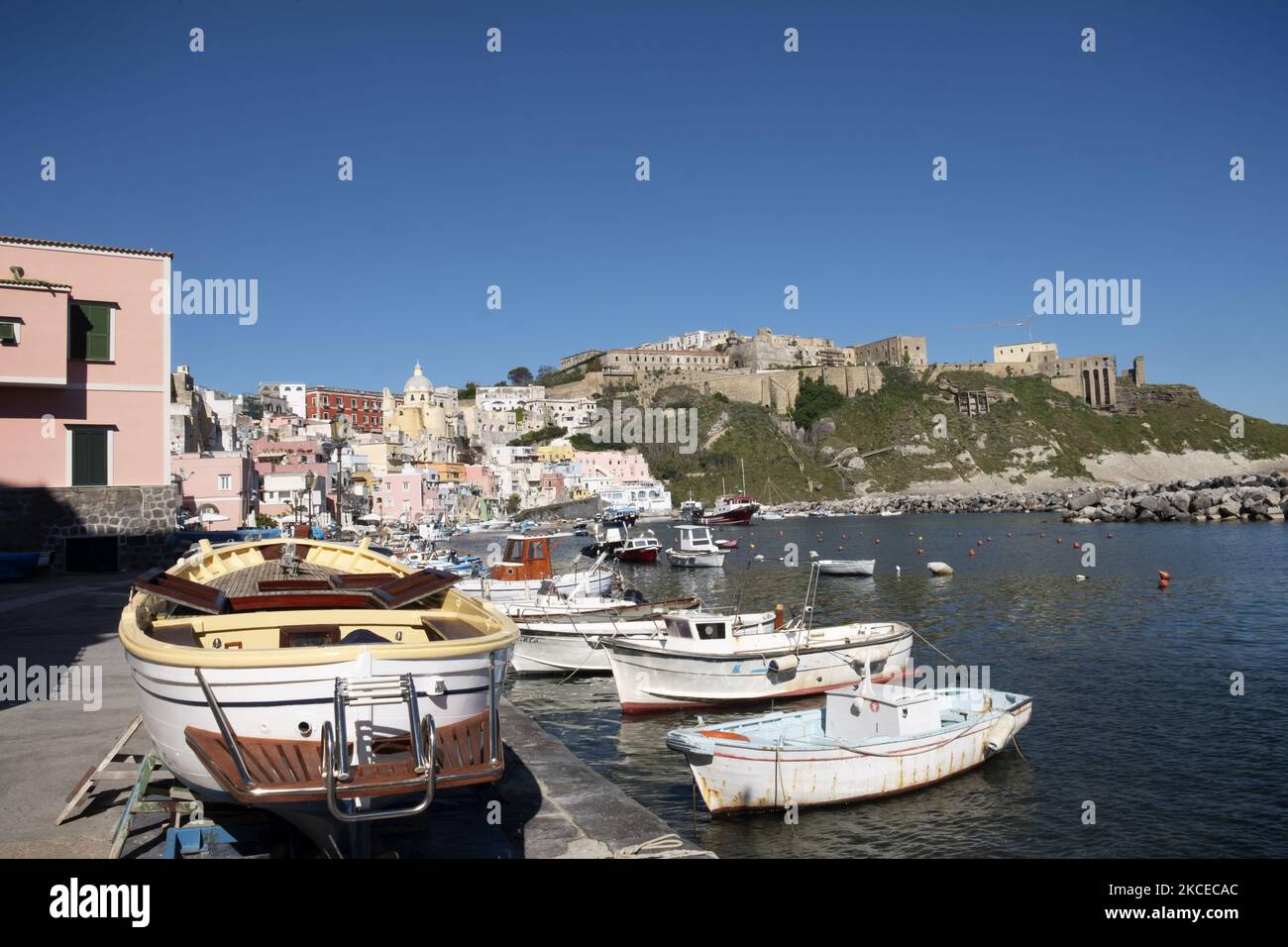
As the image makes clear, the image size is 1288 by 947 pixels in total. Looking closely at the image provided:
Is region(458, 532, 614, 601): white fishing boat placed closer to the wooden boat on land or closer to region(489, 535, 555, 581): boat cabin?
region(489, 535, 555, 581): boat cabin

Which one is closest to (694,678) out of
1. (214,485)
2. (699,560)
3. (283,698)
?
(283,698)

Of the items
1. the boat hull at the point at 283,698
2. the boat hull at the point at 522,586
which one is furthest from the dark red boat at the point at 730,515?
the boat hull at the point at 283,698

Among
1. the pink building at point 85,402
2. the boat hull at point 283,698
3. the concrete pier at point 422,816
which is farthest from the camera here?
the pink building at point 85,402

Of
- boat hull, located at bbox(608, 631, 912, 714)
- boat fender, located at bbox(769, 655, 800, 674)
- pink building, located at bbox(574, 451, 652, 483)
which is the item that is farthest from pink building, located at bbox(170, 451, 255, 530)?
pink building, located at bbox(574, 451, 652, 483)

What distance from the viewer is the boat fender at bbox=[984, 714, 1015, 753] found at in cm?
1364

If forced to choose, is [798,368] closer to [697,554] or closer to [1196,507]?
[1196,507]

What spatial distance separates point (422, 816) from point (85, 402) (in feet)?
74.3

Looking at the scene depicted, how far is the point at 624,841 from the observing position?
299 inches

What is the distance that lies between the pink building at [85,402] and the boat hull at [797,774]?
66.2ft

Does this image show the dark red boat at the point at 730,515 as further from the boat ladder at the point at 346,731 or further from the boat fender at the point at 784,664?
the boat ladder at the point at 346,731

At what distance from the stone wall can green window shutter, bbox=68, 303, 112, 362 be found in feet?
12.5

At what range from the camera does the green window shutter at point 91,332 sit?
2405 centimetres
